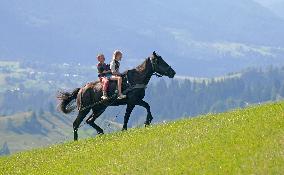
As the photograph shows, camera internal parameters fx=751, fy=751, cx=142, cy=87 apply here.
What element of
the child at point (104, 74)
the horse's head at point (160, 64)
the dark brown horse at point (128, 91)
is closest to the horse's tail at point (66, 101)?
the dark brown horse at point (128, 91)

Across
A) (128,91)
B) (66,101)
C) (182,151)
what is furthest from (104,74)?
(182,151)

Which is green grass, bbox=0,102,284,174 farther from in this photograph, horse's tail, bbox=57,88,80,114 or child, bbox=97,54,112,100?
horse's tail, bbox=57,88,80,114

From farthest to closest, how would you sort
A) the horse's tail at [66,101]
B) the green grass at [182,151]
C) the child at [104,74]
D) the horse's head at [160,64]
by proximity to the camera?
the horse's tail at [66,101] → the horse's head at [160,64] → the child at [104,74] → the green grass at [182,151]

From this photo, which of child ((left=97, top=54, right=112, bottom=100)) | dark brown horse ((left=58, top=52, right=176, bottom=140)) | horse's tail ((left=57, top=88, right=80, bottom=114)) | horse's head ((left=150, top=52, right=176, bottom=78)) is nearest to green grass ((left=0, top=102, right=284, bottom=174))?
dark brown horse ((left=58, top=52, right=176, bottom=140))

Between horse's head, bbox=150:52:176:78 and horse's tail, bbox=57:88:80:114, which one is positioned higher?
horse's head, bbox=150:52:176:78

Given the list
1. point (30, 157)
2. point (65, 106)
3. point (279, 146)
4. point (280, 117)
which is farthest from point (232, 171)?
point (65, 106)

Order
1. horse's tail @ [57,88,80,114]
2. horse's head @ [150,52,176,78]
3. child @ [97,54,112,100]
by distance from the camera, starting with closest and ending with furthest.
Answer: child @ [97,54,112,100] < horse's head @ [150,52,176,78] < horse's tail @ [57,88,80,114]

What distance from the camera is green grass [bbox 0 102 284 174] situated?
21.8m

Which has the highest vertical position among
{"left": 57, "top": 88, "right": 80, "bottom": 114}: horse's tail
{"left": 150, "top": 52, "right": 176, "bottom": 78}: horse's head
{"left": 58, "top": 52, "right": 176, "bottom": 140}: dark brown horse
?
{"left": 150, "top": 52, "right": 176, "bottom": 78}: horse's head

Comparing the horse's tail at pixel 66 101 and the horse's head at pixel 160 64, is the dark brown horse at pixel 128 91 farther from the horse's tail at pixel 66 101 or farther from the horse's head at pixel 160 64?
the horse's tail at pixel 66 101

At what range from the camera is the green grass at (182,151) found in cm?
2184

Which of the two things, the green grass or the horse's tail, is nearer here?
the green grass

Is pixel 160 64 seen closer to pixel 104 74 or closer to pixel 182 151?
pixel 104 74

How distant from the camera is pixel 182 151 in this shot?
2483cm
